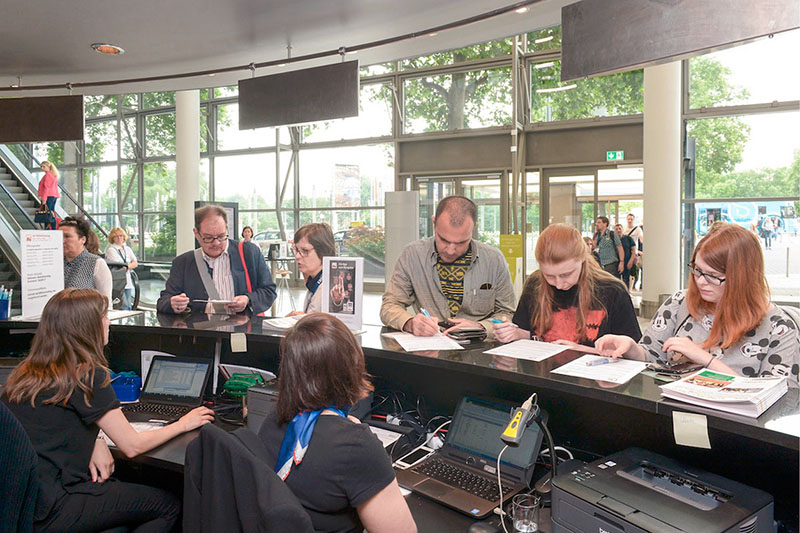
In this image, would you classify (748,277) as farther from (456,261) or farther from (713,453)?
(456,261)

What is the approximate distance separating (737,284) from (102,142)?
14.5 meters

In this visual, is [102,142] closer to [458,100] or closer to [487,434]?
[458,100]

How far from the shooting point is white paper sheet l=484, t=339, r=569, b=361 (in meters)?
2.07

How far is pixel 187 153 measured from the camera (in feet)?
33.0

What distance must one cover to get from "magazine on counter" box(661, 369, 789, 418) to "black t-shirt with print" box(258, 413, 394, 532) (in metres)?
0.79

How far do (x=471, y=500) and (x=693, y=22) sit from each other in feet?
6.47

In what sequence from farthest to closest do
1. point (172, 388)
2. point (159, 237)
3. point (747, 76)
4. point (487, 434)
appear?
1. point (159, 237)
2. point (747, 76)
3. point (172, 388)
4. point (487, 434)

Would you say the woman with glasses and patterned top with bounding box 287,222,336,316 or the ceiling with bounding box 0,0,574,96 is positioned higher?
the ceiling with bounding box 0,0,574,96

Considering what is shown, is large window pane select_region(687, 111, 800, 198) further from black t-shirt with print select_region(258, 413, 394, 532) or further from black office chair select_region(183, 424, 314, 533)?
black office chair select_region(183, 424, 314, 533)

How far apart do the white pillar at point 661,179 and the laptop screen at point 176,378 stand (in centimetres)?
677

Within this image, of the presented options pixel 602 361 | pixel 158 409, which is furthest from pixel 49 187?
pixel 602 361

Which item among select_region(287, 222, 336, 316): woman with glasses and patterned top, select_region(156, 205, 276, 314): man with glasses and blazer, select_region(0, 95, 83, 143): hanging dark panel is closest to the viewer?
select_region(287, 222, 336, 316): woman with glasses and patterned top

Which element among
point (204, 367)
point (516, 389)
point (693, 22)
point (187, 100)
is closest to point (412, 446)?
point (516, 389)

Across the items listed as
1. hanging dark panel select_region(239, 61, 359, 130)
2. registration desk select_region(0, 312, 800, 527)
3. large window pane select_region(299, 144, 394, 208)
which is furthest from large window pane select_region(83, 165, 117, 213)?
registration desk select_region(0, 312, 800, 527)
